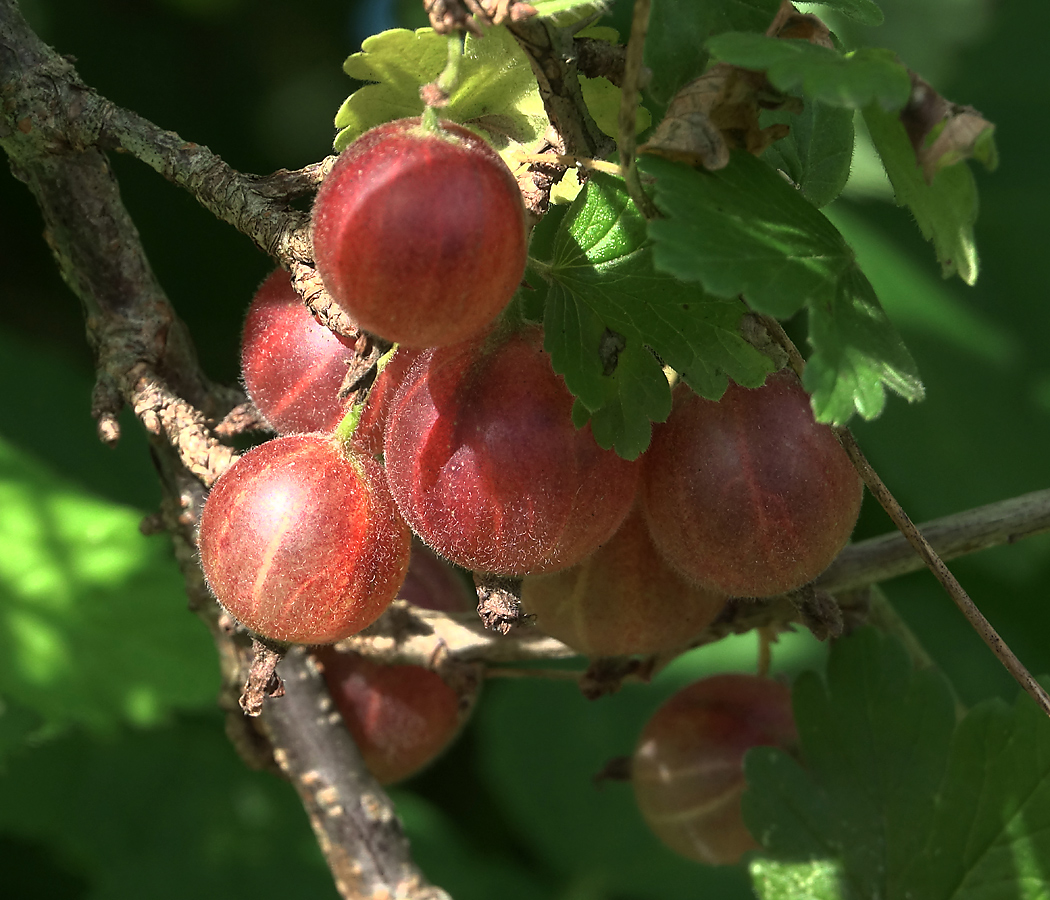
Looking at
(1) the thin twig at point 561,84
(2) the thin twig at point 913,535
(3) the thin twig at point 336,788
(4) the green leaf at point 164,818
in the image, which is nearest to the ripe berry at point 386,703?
(3) the thin twig at point 336,788

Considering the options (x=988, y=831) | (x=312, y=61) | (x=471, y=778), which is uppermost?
(x=312, y=61)

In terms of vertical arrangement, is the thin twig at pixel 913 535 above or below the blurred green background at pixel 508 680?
above

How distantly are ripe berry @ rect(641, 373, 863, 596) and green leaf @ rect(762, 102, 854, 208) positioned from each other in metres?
0.19

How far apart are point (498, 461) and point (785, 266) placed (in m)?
0.26

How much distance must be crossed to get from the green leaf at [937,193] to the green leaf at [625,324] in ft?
0.51

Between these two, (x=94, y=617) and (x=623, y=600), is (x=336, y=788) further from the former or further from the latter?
(x=94, y=617)

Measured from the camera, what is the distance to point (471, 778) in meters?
2.81

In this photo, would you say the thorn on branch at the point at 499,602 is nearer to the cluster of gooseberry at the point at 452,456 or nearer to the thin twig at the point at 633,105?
the cluster of gooseberry at the point at 452,456

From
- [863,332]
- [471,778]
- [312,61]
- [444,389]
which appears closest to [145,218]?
[312,61]

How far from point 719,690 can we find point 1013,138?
1.68 metres

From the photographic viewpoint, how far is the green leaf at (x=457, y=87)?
3.06 ft

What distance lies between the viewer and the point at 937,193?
2.73 feet

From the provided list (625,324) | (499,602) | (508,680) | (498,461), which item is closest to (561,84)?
(625,324)

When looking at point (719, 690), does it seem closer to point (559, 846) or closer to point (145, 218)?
point (559, 846)
